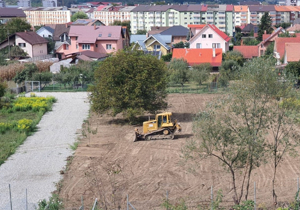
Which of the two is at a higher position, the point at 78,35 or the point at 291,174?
the point at 78,35

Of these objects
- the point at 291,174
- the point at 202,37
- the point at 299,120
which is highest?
the point at 202,37

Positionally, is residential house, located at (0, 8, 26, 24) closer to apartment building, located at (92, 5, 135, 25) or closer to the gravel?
apartment building, located at (92, 5, 135, 25)

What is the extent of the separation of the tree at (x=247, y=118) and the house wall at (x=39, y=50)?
45.2 meters

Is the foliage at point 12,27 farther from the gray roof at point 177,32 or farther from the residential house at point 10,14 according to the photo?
the residential house at point 10,14

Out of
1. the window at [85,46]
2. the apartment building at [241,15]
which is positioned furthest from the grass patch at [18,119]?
the apartment building at [241,15]

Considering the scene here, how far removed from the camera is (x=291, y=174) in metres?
18.0

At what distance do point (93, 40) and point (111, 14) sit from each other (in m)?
73.1

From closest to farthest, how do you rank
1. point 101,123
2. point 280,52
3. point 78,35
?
point 101,123, point 280,52, point 78,35

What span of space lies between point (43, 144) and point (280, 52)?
33007mm

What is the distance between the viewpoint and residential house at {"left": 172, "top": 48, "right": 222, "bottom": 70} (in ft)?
153

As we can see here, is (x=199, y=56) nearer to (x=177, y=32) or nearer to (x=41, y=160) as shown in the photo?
(x=177, y=32)

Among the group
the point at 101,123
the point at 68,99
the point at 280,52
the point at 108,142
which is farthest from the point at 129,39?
the point at 108,142

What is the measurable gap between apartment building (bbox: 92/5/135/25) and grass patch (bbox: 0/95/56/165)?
305 ft

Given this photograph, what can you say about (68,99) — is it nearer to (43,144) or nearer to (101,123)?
(101,123)
